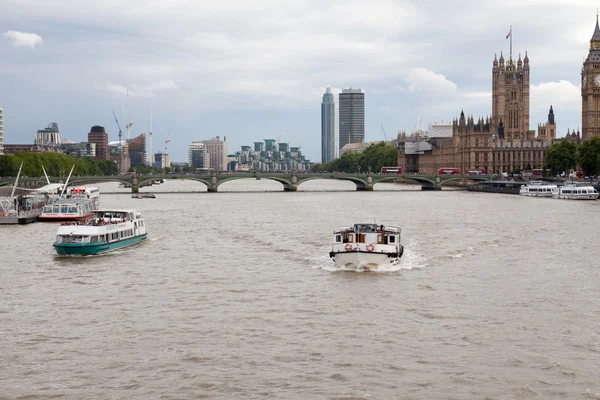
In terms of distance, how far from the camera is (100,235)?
1890 inches

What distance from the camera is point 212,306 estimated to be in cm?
3150

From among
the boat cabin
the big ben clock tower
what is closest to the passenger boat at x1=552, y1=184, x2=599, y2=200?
the boat cabin

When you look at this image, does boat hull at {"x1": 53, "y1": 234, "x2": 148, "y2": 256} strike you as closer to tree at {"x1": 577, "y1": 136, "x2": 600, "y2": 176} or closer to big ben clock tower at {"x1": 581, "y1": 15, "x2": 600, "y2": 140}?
tree at {"x1": 577, "y1": 136, "x2": 600, "y2": 176}

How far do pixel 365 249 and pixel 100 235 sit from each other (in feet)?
52.9

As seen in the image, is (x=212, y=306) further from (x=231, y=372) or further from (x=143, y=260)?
(x=143, y=260)

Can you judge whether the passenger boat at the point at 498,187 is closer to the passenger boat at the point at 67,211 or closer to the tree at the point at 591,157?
the tree at the point at 591,157

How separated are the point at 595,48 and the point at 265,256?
162 meters

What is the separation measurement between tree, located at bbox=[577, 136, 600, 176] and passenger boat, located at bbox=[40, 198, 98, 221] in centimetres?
8255

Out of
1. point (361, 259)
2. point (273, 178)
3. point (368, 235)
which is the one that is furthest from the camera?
point (273, 178)

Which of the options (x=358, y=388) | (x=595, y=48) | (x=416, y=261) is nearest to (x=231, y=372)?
(x=358, y=388)

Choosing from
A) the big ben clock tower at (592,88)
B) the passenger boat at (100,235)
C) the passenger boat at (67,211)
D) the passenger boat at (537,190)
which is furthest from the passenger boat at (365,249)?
the big ben clock tower at (592,88)

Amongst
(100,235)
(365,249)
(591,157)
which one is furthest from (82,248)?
(591,157)

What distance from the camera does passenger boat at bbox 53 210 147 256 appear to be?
4650cm

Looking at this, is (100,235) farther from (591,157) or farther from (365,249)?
(591,157)
